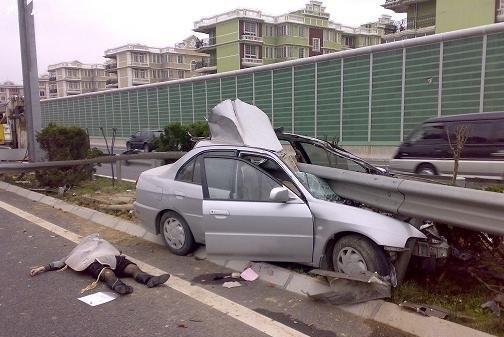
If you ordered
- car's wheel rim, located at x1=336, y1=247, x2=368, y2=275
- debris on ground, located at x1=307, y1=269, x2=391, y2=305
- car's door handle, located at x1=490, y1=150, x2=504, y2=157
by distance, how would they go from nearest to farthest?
debris on ground, located at x1=307, y1=269, x2=391, y2=305, car's wheel rim, located at x1=336, y1=247, x2=368, y2=275, car's door handle, located at x1=490, y1=150, x2=504, y2=157

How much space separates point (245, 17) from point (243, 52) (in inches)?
228

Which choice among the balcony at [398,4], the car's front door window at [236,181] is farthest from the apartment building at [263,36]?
the car's front door window at [236,181]

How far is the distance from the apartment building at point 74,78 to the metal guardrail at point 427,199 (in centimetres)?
12936

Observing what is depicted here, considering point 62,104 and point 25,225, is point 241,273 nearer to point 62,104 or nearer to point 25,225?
point 25,225

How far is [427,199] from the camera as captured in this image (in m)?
4.38

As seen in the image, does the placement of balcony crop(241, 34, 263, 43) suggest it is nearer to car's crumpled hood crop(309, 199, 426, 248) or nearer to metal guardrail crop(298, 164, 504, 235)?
metal guardrail crop(298, 164, 504, 235)

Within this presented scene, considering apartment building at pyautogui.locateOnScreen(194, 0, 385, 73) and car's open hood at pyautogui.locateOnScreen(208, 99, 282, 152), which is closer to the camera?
car's open hood at pyautogui.locateOnScreen(208, 99, 282, 152)

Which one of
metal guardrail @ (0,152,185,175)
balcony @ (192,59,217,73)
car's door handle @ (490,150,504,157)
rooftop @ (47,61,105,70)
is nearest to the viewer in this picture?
metal guardrail @ (0,152,185,175)

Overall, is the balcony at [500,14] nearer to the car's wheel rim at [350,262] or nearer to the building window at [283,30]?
the car's wheel rim at [350,262]

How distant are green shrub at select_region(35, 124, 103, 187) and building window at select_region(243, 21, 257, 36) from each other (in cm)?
6956

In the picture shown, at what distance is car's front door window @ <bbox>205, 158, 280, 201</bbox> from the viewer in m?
5.16

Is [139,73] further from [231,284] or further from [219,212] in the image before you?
[231,284]

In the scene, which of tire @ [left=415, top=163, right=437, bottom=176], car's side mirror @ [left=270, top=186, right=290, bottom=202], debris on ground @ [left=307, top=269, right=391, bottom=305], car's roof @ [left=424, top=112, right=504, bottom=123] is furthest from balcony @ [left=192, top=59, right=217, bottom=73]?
debris on ground @ [left=307, top=269, right=391, bottom=305]

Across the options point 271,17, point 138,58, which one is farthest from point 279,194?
point 138,58
